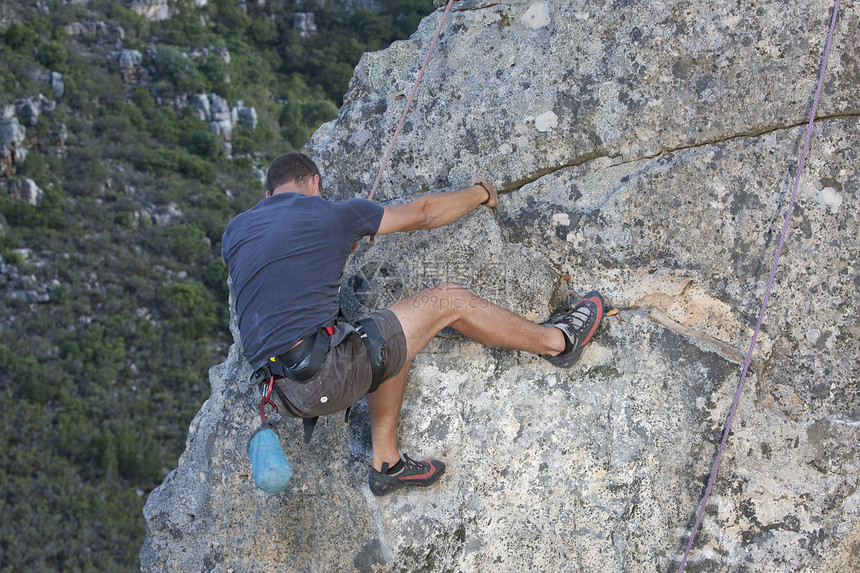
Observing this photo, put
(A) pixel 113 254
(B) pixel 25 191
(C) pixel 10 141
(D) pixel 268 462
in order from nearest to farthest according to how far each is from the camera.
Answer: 1. (D) pixel 268 462
2. (B) pixel 25 191
3. (C) pixel 10 141
4. (A) pixel 113 254

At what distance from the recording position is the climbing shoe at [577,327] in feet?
9.78

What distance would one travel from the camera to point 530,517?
9.74 feet

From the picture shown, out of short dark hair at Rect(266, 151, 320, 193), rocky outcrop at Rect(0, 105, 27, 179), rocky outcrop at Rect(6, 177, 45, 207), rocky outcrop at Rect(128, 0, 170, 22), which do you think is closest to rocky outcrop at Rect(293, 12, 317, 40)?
rocky outcrop at Rect(128, 0, 170, 22)

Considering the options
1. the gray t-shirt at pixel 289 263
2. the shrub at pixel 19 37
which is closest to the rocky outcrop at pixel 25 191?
the shrub at pixel 19 37

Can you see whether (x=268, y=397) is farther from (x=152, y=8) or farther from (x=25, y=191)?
(x=152, y=8)

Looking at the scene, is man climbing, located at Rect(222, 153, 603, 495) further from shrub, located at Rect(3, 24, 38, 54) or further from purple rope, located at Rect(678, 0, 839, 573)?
shrub, located at Rect(3, 24, 38, 54)

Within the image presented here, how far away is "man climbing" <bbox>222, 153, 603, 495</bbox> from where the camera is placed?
2.68 metres

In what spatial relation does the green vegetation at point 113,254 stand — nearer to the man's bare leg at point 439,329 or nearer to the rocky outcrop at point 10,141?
the rocky outcrop at point 10,141

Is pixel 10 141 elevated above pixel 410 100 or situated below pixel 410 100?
below

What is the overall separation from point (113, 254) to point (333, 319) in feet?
63.1

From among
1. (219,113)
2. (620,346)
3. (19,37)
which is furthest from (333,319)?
(219,113)

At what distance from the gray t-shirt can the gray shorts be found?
0.11 meters

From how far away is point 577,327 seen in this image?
9.83ft

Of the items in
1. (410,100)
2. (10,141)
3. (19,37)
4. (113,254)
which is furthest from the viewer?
(19,37)
